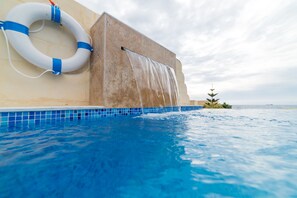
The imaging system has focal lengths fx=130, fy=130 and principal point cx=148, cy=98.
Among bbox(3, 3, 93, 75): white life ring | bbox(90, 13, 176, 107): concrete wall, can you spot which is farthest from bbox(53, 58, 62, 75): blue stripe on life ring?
bbox(90, 13, 176, 107): concrete wall

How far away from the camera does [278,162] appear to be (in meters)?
0.81

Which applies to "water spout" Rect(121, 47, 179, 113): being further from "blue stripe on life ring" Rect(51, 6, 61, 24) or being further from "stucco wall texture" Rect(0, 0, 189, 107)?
"blue stripe on life ring" Rect(51, 6, 61, 24)

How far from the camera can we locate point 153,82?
433 centimetres

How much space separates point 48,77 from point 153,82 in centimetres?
277

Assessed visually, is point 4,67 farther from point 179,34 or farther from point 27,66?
point 179,34

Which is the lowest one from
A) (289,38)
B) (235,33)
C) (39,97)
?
(39,97)

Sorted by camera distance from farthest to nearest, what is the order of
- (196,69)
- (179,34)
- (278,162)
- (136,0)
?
(196,69)
(179,34)
(136,0)
(278,162)

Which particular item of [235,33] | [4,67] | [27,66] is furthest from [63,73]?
[235,33]

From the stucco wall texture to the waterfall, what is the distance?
0.27 m

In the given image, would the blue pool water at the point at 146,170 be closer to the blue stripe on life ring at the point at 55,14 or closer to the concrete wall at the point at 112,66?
the concrete wall at the point at 112,66

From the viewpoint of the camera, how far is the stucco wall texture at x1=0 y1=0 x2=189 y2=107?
2334mm

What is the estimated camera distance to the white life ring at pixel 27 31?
2180 millimetres

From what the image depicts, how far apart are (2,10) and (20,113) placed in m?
1.96

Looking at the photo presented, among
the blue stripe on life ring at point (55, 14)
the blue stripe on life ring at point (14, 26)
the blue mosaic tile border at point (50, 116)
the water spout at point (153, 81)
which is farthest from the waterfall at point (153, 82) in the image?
the blue stripe on life ring at point (14, 26)
